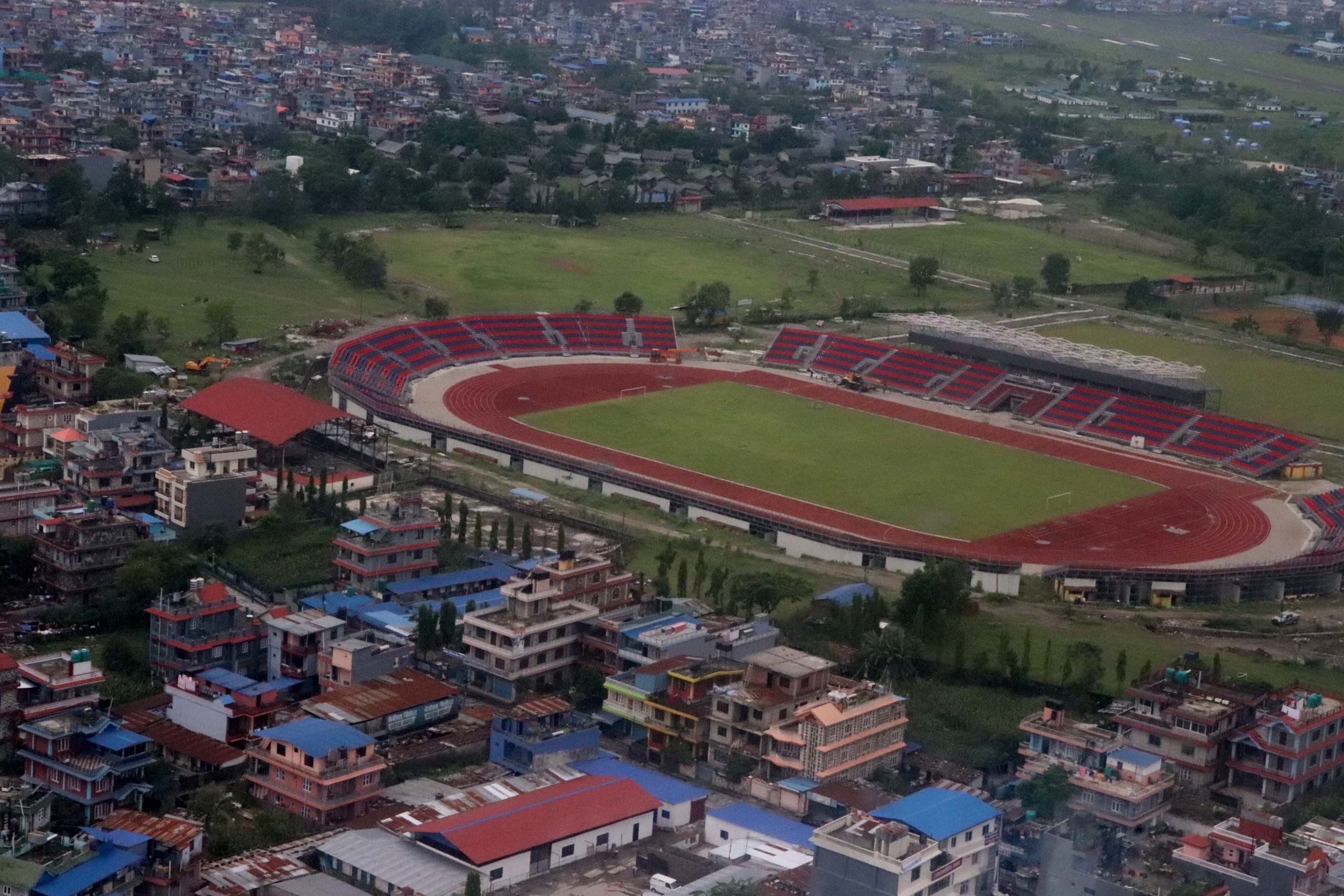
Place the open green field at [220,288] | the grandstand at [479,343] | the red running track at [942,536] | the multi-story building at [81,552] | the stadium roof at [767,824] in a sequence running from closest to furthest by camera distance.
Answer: the stadium roof at [767,824] → the multi-story building at [81,552] → the red running track at [942,536] → the grandstand at [479,343] → the open green field at [220,288]

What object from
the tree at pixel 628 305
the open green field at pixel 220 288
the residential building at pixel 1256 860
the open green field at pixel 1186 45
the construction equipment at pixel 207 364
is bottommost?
the construction equipment at pixel 207 364

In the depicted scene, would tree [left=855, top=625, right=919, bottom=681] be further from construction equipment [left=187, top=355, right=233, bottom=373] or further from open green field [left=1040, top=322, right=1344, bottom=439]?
open green field [left=1040, top=322, right=1344, bottom=439]

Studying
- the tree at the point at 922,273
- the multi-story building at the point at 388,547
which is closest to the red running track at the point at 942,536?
the multi-story building at the point at 388,547

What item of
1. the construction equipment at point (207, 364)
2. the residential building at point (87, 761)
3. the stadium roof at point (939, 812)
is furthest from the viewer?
the construction equipment at point (207, 364)

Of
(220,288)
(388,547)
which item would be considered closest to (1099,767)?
(388,547)

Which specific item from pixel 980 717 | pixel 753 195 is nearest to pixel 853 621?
pixel 980 717

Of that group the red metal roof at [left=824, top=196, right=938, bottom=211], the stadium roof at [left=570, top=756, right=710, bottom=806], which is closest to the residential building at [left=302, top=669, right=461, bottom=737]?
the stadium roof at [left=570, top=756, right=710, bottom=806]

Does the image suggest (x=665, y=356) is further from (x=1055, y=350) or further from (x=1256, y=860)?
(x=1256, y=860)

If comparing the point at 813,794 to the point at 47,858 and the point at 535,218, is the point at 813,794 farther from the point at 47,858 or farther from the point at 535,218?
the point at 535,218

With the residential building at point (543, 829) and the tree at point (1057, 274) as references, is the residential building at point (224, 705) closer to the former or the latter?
the residential building at point (543, 829)
